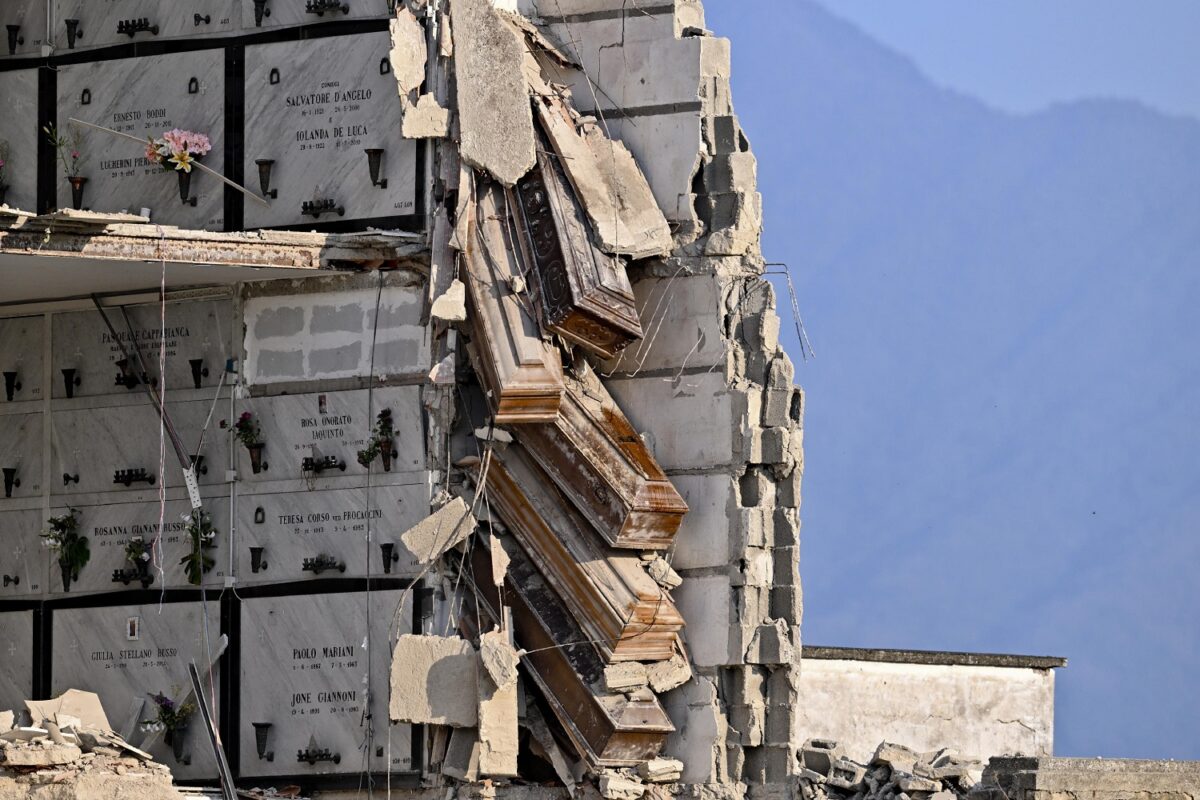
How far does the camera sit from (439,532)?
18.9m

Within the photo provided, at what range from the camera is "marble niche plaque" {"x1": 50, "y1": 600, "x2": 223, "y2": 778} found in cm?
1936

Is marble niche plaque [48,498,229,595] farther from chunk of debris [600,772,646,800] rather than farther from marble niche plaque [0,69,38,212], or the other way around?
chunk of debris [600,772,646,800]

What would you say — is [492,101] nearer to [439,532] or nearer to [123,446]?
[439,532]

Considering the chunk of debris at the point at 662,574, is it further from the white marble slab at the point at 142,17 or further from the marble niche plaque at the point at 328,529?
the white marble slab at the point at 142,17

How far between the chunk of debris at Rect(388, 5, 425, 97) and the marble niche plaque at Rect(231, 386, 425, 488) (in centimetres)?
244

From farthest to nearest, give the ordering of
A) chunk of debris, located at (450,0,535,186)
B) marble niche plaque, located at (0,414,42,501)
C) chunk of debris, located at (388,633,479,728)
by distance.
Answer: marble niche plaque, located at (0,414,42,501), chunk of debris, located at (450,0,535,186), chunk of debris, located at (388,633,479,728)

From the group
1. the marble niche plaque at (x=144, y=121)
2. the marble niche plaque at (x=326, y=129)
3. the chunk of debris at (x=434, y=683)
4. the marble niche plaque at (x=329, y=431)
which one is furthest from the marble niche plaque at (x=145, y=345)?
the chunk of debris at (x=434, y=683)

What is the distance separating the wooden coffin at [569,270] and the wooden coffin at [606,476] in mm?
Result: 596

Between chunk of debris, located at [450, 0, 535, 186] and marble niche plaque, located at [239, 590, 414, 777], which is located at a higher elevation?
chunk of debris, located at [450, 0, 535, 186]

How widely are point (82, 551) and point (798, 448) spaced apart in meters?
6.00

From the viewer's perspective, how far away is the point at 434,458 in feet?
63.0

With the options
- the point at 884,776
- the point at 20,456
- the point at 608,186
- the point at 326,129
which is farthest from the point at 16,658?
the point at 884,776

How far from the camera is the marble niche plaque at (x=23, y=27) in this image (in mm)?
20500

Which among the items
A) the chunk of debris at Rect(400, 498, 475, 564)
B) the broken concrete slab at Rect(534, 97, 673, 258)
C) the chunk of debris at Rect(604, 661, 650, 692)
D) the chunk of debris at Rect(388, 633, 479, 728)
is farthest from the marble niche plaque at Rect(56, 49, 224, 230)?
the chunk of debris at Rect(604, 661, 650, 692)
